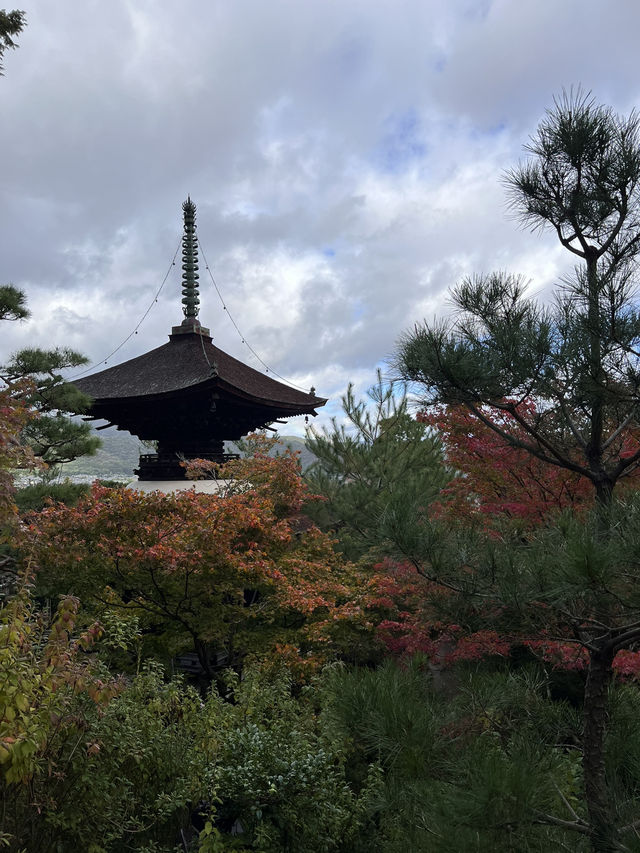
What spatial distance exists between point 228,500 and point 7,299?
6.62 m

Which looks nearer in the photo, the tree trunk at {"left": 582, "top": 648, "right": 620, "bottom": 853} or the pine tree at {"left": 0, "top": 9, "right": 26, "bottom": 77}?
the tree trunk at {"left": 582, "top": 648, "right": 620, "bottom": 853}

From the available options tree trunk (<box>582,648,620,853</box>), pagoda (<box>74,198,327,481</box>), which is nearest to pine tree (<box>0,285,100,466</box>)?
pagoda (<box>74,198,327,481</box>)

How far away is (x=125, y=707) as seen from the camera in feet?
14.1

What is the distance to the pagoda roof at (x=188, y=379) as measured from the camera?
37.8ft

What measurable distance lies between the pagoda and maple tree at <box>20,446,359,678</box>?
12.8ft

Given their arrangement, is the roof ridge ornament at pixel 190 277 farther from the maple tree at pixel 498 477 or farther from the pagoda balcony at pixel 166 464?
the maple tree at pixel 498 477

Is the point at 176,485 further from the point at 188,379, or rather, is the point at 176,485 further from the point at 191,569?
the point at 191,569

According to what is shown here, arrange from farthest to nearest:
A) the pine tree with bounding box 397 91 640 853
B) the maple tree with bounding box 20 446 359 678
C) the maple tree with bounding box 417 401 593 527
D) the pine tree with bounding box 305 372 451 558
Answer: the pine tree with bounding box 305 372 451 558, the maple tree with bounding box 20 446 359 678, the maple tree with bounding box 417 401 593 527, the pine tree with bounding box 397 91 640 853

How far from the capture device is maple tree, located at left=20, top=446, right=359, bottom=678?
276 inches

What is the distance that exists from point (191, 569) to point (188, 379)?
5.32 meters

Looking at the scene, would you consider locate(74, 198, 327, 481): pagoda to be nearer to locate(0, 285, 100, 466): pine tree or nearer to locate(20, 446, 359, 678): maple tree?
locate(0, 285, 100, 466): pine tree

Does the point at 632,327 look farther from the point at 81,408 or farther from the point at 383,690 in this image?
the point at 81,408

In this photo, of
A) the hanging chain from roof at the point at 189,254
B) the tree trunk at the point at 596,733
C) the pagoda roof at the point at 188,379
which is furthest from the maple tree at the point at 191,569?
the hanging chain from roof at the point at 189,254

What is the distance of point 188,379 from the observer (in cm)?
1164
